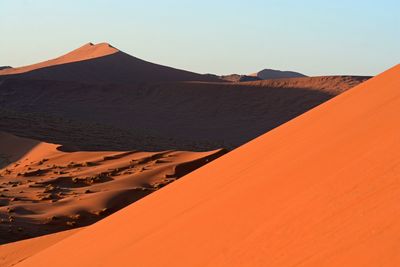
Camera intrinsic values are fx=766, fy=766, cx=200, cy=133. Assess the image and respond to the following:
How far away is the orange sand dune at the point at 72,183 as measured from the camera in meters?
11.6

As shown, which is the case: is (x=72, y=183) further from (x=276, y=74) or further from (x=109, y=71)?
(x=276, y=74)

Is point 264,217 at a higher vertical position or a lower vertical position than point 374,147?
lower

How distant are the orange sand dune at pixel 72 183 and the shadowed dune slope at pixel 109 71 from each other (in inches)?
1598

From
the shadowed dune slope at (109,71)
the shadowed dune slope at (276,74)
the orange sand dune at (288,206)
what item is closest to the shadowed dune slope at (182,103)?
the shadowed dune slope at (109,71)

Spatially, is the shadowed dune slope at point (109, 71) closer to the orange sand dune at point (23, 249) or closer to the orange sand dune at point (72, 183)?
the orange sand dune at point (72, 183)

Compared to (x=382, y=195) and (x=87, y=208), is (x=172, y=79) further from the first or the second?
(x=382, y=195)

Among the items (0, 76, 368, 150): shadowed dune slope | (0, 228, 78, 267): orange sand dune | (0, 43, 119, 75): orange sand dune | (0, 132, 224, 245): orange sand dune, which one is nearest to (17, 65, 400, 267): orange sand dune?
(0, 228, 78, 267): orange sand dune

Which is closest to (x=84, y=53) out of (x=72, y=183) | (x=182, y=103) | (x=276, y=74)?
(x=182, y=103)

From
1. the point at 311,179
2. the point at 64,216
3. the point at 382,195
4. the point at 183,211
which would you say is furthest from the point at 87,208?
the point at 382,195

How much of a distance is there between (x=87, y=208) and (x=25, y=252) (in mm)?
3663

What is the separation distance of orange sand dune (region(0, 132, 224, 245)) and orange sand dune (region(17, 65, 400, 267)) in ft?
14.7

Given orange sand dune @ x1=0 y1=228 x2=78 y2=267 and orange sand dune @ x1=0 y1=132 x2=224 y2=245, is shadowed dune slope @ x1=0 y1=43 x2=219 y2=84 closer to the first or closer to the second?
orange sand dune @ x1=0 y1=132 x2=224 y2=245

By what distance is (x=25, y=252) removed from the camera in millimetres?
8648

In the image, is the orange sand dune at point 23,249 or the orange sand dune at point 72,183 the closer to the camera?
the orange sand dune at point 23,249
